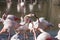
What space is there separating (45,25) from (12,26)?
28 cm

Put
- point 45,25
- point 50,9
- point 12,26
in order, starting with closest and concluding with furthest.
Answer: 1. point 12,26
2. point 45,25
3. point 50,9

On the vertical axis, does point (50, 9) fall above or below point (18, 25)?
above

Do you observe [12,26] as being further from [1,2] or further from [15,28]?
[1,2]

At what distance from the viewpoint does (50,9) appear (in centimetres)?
852

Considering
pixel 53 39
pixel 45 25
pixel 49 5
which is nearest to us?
pixel 53 39

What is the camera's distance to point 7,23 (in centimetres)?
236

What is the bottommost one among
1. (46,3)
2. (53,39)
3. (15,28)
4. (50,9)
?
(53,39)

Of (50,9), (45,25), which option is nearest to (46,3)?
(50,9)

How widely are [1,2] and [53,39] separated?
671 cm

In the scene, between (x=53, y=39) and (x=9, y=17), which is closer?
(x=53, y=39)

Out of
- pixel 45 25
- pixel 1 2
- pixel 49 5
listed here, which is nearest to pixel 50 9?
pixel 49 5

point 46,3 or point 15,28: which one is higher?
point 46,3

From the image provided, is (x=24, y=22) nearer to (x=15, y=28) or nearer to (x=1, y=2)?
(x=15, y=28)

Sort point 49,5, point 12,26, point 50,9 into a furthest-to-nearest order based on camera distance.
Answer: point 49,5, point 50,9, point 12,26
